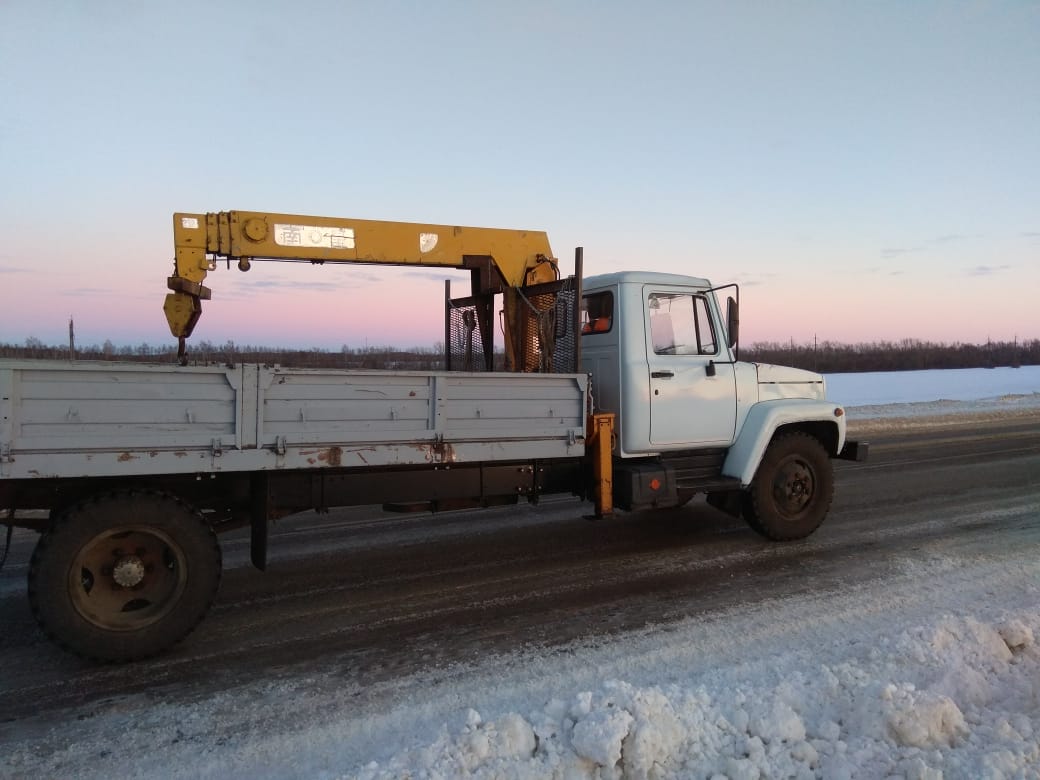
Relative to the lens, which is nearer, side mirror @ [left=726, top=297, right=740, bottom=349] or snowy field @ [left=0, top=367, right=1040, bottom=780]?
snowy field @ [left=0, top=367, right=1040, bottom=780]

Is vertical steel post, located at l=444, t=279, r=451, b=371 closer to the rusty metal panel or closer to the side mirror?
the rusty metal panel

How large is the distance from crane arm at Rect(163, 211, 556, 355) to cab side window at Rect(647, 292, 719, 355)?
1.08 meters

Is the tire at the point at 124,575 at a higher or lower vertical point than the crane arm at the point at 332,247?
lower

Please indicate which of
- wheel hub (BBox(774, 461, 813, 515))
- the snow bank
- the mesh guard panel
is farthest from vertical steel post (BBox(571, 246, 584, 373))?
the snow bank

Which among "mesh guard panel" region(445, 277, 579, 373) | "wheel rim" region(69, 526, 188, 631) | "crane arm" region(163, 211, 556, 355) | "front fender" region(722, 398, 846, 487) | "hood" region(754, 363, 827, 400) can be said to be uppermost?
"crane arm" region(163, 211, 556, 355)

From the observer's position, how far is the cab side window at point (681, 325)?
272 inches

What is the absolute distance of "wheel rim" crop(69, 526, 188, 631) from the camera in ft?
15.1

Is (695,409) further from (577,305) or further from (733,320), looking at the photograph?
(577,305)

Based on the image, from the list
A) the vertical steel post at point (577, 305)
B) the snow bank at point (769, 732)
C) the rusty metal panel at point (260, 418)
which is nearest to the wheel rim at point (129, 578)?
the rusty metal panel at point (260, 418)

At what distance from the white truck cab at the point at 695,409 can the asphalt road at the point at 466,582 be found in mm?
582

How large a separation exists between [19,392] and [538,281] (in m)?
4.18

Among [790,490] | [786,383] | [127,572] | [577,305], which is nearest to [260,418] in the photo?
[127,572]

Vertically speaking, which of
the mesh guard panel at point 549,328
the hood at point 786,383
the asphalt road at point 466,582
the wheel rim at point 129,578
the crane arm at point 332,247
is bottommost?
the asphalt road at point 466,582

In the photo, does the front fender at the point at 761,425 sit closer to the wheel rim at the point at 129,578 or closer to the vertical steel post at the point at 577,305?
the vertical steel post at the point at 577,305
